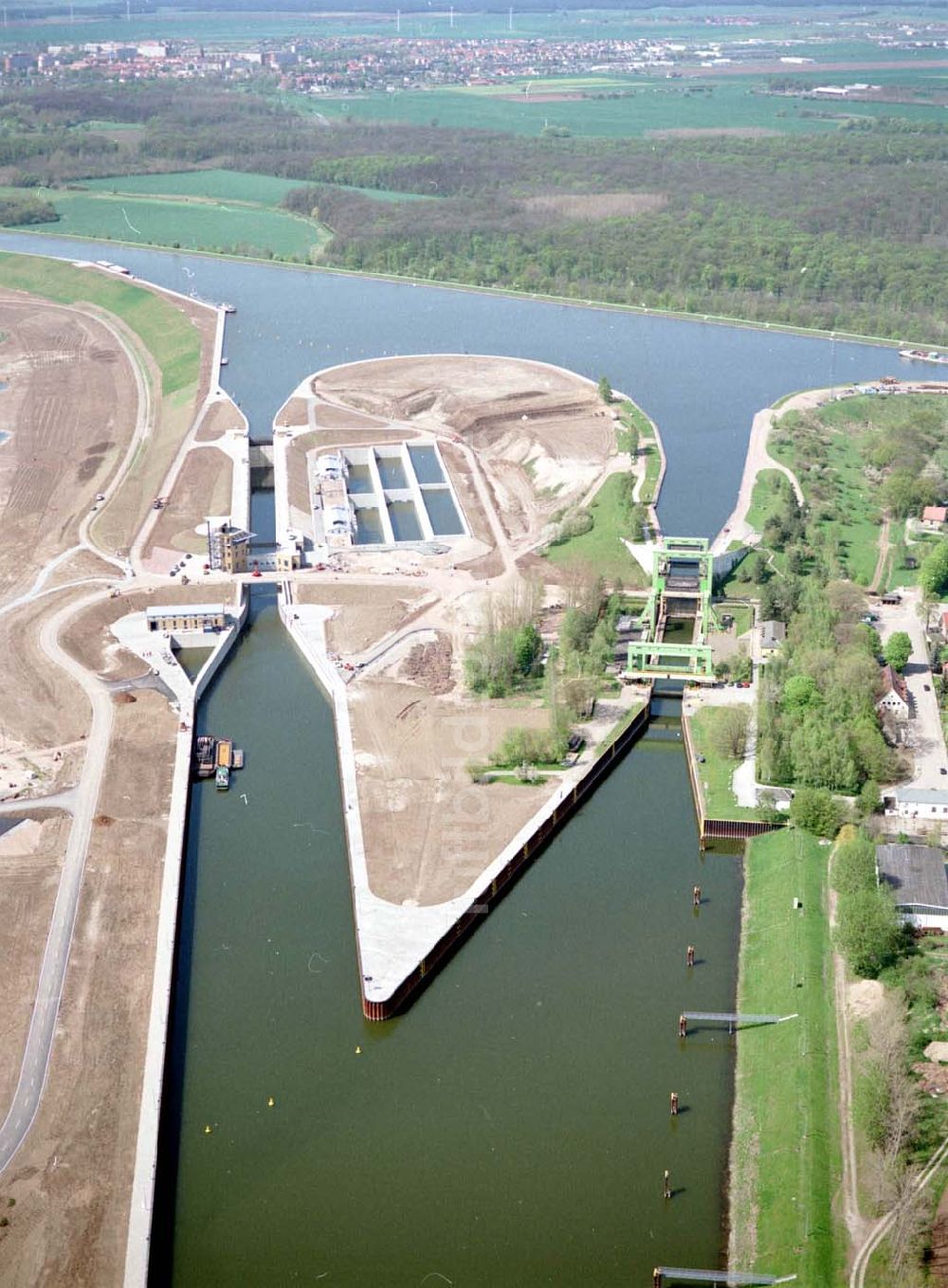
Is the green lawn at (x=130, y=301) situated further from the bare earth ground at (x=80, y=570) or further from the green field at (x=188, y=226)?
the bare earth ground at (x=80, y=570)

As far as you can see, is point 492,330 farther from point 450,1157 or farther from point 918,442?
point 450,1157

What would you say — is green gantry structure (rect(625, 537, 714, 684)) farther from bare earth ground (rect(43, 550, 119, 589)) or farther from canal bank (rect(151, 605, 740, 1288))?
bare earth ground (rect(43, 550, 119, 589))

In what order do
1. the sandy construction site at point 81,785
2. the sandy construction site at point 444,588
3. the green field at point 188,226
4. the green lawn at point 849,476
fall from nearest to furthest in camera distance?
the sandy construction site at point 81,785
the sandy construction site at point 444,588
the green lawn at point 849,476
the green field at point 188,226

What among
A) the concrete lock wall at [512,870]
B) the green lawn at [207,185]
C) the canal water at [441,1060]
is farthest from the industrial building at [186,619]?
the green lawn at [207,185]

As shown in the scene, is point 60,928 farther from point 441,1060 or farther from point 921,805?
point 921,805

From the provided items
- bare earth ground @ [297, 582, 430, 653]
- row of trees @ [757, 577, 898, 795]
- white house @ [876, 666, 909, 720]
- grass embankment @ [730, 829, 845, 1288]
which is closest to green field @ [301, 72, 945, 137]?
bare earth ground @ [297, 582, 430, 653]

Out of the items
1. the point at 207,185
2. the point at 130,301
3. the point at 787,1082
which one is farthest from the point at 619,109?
the point at 787,1082

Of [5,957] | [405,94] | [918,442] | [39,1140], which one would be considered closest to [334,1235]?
[39,1140]
